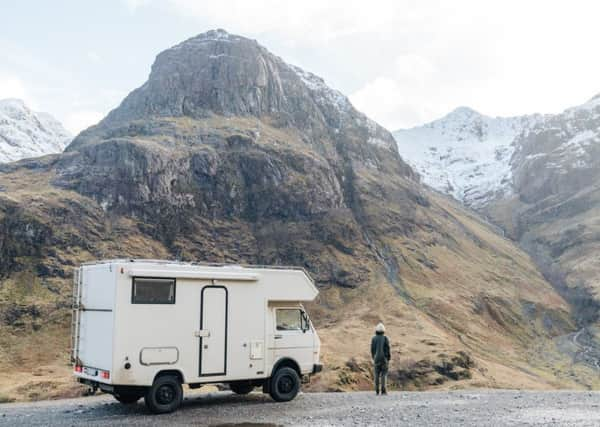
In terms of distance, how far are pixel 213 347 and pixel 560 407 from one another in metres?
10.6

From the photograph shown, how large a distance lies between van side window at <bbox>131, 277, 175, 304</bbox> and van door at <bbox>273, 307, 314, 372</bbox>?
12.3 feet

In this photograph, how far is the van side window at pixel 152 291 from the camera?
16.4 meters

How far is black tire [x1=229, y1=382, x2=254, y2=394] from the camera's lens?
19031mm

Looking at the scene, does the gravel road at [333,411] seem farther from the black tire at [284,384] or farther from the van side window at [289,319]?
the van side window at [289,319]

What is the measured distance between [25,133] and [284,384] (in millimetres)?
171014

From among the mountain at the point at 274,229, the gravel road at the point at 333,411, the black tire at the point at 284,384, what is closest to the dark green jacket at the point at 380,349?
the gravel road at the point at 333,411

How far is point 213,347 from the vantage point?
17594mm

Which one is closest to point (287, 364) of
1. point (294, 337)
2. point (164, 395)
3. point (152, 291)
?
point (294, 337)

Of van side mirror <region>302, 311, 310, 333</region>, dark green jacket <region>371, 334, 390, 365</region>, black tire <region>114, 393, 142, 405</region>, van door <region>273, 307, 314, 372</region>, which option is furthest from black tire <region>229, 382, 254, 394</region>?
dark green jacket <region>371, 334, 390, 365</region>

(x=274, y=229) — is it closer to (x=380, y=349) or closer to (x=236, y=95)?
(x=236, y=95)

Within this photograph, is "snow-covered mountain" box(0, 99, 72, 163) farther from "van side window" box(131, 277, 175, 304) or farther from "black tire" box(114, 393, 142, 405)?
"van side window" box(131, 277, 175, 304)

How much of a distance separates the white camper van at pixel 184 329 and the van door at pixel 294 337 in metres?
0.03

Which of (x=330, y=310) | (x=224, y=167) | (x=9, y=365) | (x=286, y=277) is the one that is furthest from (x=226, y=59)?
(x=286, y=277)

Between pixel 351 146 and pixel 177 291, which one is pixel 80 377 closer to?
pixel 177 291
